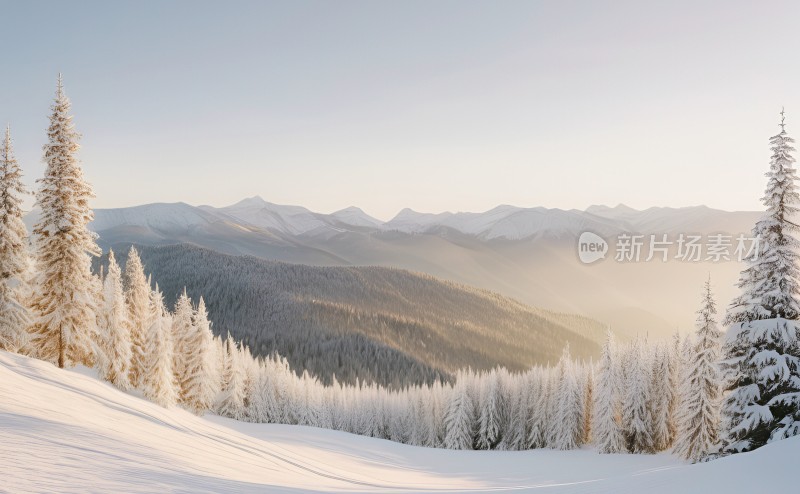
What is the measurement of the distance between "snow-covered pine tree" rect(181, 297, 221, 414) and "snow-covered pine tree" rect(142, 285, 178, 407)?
151 inches

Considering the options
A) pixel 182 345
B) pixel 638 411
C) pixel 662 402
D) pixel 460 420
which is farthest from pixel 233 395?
pixel 662 402

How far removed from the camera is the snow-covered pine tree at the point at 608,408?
4534 cm

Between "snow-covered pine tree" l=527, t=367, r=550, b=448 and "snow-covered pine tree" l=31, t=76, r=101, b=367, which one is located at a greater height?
"snow-covered pine tree" l=31, t=76, r=101, b=367

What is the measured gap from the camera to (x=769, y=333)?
20875 millimetres

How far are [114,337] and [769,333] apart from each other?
1598 inches

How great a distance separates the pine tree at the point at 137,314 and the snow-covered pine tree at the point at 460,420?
42.4m

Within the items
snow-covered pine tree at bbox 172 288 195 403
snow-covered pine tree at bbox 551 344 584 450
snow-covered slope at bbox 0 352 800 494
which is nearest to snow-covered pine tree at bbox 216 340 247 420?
snow-covered pine tree at bbox 172 288 195 403

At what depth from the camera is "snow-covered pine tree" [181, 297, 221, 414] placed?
42022 mm

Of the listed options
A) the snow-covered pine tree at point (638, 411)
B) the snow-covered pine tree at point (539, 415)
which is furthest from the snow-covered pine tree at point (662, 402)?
the snow-covered pine tree at point (539, 415)

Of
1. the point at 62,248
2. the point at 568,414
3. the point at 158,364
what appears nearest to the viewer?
the point at 62,248

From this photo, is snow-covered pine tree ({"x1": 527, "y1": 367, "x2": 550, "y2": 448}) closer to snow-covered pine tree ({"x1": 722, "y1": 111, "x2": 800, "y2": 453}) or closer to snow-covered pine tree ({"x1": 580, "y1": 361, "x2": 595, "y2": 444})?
snow-covered pine tree ({"x1": 580, "y1": 361, "x2": 595, "y2": 444})

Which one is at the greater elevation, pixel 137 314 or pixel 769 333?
pixel 769 333

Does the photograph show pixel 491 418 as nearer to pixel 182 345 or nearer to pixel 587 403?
pixel 587 403

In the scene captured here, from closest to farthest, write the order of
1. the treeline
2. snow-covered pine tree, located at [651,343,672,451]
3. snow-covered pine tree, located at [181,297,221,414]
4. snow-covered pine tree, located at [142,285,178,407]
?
the treeline
snow-covered pine tree, located at [142,285,178,407]
snow-covered pine tree, located at [181,297,221,414]
snow-covered pine tree, located at [651,343,672,451]
